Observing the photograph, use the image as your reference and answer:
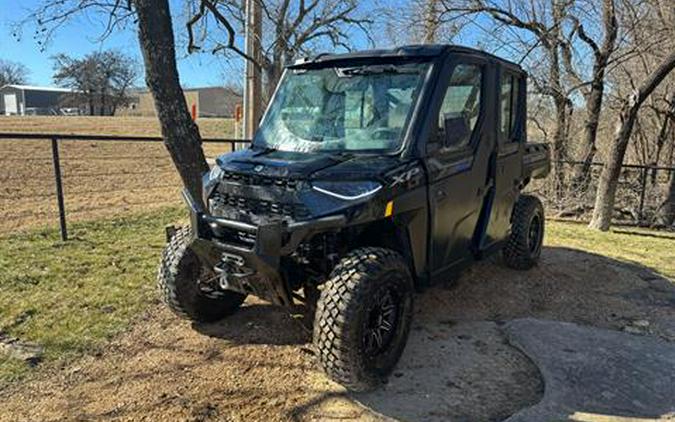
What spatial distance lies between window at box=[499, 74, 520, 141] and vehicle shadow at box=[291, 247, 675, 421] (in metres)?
1.54

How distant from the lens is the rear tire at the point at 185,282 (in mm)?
3818

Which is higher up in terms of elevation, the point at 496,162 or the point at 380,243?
the point at 496,162

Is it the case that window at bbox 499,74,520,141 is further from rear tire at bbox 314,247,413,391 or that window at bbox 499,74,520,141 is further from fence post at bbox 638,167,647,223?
fence post at bbox 638,167,647,223

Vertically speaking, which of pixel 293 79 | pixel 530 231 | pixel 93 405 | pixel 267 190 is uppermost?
pixel 293 79

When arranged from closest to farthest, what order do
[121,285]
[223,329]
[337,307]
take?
[337,307], [223,329], [121,285]

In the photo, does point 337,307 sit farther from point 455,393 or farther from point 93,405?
point 93,405

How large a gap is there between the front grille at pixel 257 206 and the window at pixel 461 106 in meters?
1.23

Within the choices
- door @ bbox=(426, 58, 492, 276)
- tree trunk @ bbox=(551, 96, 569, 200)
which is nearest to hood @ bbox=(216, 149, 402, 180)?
door @ bbox=(426, 58, 492, 276)

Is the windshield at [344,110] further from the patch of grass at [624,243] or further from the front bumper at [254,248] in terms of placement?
the patch of grass at [624,243]

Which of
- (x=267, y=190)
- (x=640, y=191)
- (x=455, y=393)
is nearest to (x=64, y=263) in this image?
(x=267, y=190)

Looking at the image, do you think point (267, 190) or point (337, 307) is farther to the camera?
point (267, 190)

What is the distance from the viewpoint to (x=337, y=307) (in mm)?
3006

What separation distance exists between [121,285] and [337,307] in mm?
2808

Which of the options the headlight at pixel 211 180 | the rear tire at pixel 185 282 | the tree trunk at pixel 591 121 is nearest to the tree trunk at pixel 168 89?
the rear tire at pixel 185 282
